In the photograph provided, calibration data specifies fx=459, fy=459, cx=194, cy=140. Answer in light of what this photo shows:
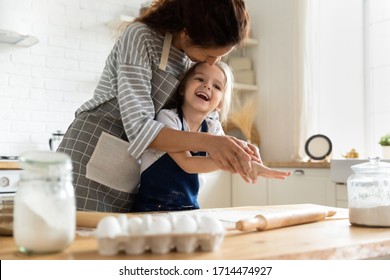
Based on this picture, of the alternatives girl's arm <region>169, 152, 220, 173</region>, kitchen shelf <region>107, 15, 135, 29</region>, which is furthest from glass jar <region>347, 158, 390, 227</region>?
kitchen shelf <region>107, 15, 135, 29</region>

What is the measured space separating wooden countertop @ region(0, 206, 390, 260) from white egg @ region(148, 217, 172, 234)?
39 mm

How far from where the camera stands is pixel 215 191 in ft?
12.2

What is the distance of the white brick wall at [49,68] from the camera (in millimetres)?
3414

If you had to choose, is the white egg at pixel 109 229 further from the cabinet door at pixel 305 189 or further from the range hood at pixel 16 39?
the range hood at pixel 16 39

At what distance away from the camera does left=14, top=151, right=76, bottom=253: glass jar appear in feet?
2.08

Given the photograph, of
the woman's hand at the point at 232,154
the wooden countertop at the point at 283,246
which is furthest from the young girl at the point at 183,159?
the wooden countertop at the point at 283,246

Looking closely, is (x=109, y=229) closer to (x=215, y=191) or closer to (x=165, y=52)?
(x=165, y=52)

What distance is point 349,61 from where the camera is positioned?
375 cm

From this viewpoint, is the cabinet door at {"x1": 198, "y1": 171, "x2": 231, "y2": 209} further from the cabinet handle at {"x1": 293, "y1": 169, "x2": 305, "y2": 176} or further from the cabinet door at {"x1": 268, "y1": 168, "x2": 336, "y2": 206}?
the cabinet handle at {"x1": 293, "y1": 169, "x2": 305, "y2": 176}

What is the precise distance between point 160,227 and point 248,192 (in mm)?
3135

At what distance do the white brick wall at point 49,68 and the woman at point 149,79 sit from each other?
2.10 metres

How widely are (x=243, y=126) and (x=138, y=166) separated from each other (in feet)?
8.97

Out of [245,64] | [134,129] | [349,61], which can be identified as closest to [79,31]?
[245,64]
